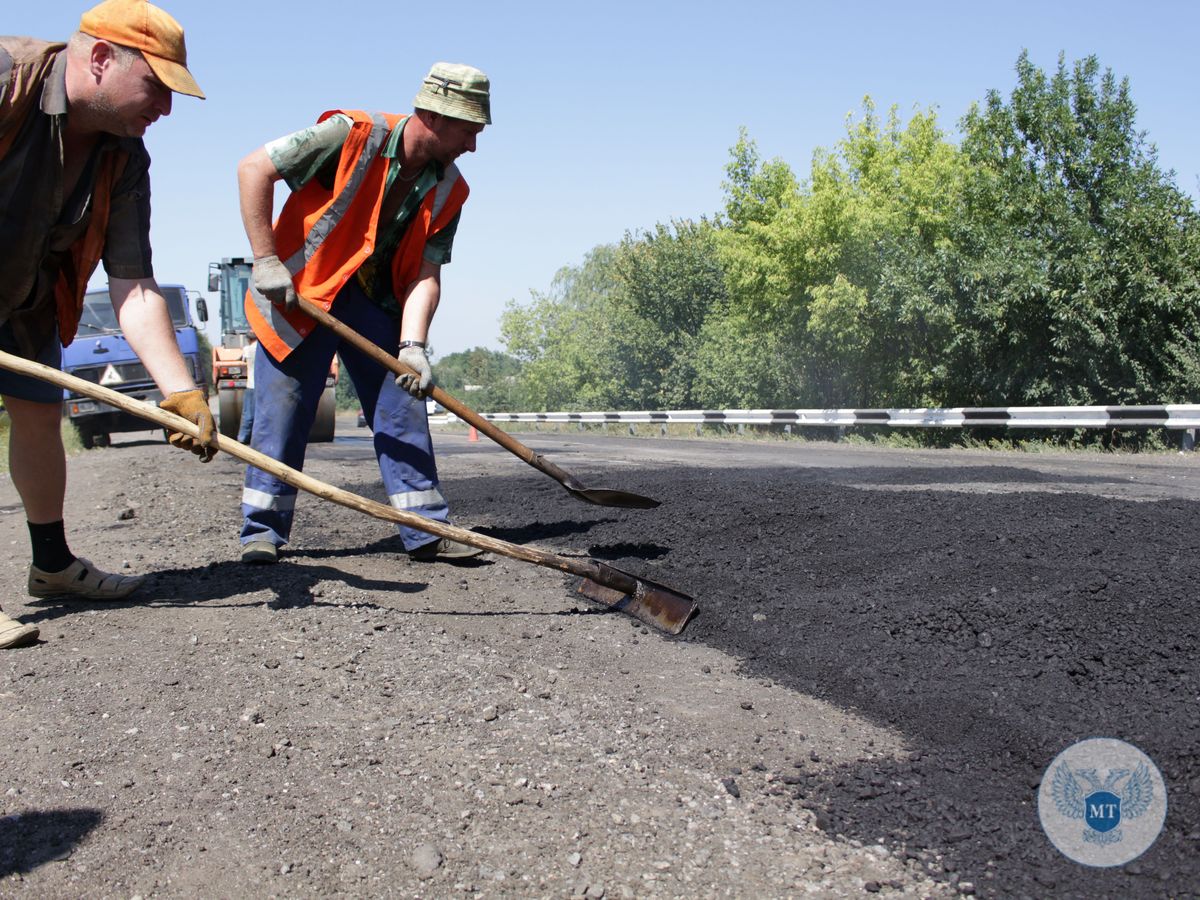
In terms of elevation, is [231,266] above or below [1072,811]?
above

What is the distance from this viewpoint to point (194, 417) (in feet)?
11.8

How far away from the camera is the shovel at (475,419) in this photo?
14.3ft

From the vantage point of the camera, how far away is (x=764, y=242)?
34.4 m

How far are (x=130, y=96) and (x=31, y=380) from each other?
1071 millimetres

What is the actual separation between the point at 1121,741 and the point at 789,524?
235 centimetres

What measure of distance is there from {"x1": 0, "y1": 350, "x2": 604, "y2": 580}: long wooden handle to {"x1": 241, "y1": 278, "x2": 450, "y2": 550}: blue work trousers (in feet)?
3.13

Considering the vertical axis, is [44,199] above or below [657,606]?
above

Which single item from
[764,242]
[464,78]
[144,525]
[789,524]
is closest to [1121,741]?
[789,524]

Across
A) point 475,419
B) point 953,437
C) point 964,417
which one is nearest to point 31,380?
point 475,419

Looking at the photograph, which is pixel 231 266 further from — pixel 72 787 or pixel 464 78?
pixel 72 787

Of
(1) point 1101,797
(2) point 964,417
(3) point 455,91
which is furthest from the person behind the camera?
(2) point 964,417

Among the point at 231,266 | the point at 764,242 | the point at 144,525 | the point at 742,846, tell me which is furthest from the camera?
the point at 764,242

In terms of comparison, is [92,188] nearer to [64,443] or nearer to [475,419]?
[475,419]

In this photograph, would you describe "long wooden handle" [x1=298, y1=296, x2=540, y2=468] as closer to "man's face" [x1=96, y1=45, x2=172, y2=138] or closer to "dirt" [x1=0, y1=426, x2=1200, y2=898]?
"dirt" [x1=0, y1=426, x2=1200, y2=898]
